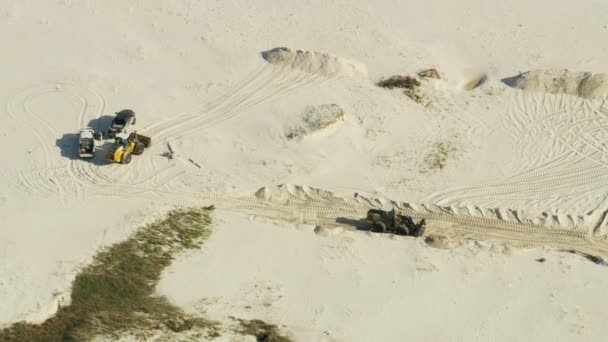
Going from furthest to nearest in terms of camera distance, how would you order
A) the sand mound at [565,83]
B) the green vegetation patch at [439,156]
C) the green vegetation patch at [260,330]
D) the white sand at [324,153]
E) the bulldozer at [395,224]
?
the sand mound at [565,83], the green vegetation patch at [439,156], the bulldozer at [395,224], the white sand at [324,153], the green vegetation patch at [260,330]

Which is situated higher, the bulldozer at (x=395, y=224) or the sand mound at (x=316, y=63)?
the sand mound at (x=316, y=63)

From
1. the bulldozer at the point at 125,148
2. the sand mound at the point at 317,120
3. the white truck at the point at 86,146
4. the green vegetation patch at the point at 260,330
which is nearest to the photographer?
the green vegetation patch at the point at 260,330

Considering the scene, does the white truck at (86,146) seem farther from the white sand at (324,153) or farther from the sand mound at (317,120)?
the sand mound at (317,120)

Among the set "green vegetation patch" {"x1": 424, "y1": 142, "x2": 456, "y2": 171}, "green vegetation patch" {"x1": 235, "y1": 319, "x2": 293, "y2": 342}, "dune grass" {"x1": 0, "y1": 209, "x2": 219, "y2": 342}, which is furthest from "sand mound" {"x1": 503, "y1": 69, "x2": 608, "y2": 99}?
"green vegetation patch" {"x1": 235, "y1": 319, "x2": 293, "y2": 342}

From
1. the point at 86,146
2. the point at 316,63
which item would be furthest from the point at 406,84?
the point at 86,146

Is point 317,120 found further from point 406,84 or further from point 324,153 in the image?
point 406,84

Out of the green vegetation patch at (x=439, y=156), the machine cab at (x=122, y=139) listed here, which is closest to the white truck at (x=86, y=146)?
the machine cab at (x=122, y=139)
